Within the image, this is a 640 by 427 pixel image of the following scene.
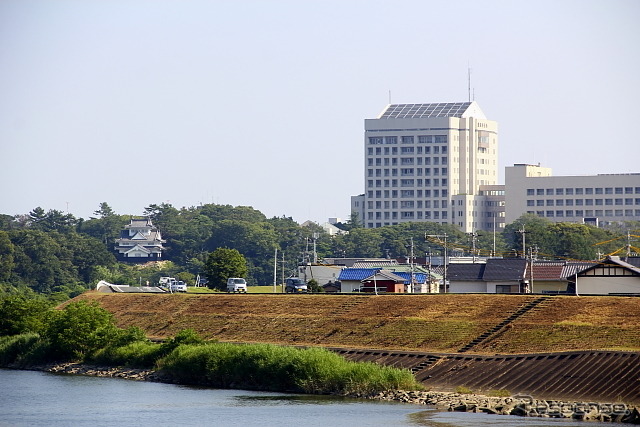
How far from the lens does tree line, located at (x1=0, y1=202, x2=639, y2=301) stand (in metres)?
133

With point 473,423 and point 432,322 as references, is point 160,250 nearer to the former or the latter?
point 432,322

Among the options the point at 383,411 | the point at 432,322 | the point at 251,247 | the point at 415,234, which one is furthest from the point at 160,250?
the point at 383,411

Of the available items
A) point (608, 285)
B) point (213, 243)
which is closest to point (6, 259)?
point (213, 243)

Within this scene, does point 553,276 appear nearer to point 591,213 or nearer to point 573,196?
point 591,213

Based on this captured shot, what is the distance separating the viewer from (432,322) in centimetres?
6812

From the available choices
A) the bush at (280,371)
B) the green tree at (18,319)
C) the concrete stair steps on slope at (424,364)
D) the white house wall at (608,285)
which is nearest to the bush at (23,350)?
the green tree at (18,319)

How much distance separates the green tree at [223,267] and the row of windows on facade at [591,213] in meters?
97.4

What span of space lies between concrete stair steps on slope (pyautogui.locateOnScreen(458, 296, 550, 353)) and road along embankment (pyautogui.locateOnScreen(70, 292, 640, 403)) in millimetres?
79

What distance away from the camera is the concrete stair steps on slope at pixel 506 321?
62.6 m

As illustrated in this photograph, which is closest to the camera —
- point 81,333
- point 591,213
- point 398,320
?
point 398,320

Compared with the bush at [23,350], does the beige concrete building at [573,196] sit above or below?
above

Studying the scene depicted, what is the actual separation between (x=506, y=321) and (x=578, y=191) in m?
128

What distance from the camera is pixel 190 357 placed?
206 ft

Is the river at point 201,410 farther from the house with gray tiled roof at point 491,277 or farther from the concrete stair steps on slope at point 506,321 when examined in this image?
the house with gray tiled roof at point 491,277
